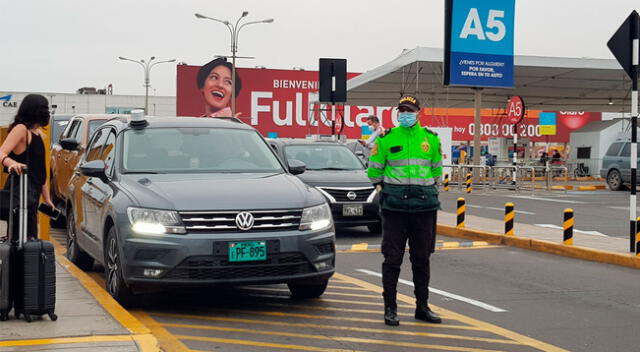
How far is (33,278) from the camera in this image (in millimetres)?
6660

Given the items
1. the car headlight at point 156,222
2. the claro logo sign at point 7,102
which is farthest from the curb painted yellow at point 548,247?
the claro logo sign at point 7,102

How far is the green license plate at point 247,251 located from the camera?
724cm

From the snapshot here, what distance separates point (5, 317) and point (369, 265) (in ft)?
17.8

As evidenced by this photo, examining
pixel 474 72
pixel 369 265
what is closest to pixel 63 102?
pixel 474 72

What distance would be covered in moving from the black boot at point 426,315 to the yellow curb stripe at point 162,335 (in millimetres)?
2087

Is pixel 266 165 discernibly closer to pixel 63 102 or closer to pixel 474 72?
pixel 474 72

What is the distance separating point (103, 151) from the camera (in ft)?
31.2

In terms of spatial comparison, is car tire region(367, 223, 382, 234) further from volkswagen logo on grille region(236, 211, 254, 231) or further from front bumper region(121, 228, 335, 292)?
volkswagen logo on grille region(236, 211, 254, 231)

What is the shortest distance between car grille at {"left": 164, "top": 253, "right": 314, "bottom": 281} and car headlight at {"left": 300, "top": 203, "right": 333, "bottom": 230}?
29 cm

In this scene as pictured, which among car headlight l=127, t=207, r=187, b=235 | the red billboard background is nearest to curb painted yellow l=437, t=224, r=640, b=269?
car headlight l=127, t=207, r=187, b=235

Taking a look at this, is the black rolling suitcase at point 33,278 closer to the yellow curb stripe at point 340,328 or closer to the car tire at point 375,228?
the yellow curb stripe at point 340,328

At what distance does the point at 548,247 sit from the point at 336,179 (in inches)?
140

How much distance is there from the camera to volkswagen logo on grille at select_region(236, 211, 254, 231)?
732 centimetres

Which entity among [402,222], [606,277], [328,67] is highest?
[328,67]
